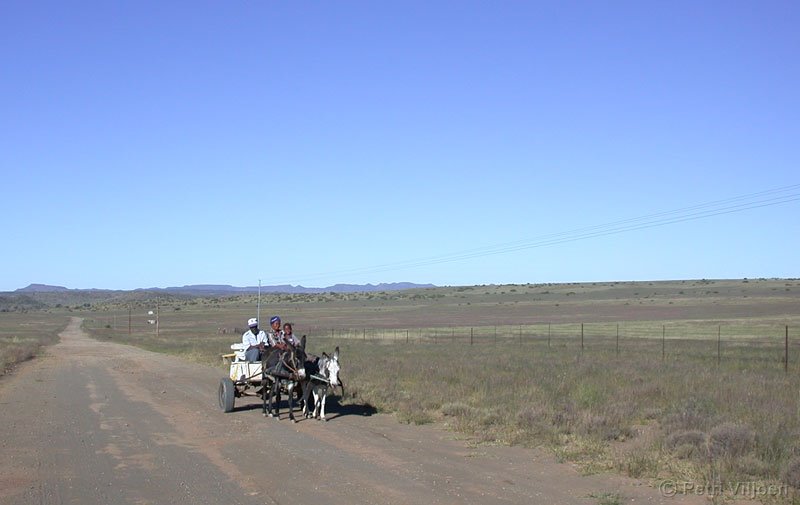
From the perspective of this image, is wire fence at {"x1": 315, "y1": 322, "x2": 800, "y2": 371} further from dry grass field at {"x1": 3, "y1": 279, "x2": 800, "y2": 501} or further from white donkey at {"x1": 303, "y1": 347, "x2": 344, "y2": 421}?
white donkey at {"x1": 303, "y1": 347, "x2": 344, "y2": 421}

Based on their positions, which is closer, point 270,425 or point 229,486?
point 229,486

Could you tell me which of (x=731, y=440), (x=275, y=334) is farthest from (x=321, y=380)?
(x=731, y=440)

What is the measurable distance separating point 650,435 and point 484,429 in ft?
9.54

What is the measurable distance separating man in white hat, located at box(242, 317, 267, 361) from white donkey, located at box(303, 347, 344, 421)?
177cm

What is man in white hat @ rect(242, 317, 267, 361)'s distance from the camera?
60.3 feet

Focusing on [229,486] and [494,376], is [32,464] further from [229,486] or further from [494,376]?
[494,376]

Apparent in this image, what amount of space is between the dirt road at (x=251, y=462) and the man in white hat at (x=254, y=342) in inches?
47.5

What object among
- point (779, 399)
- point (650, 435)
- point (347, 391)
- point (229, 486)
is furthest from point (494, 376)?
point (229, 486)

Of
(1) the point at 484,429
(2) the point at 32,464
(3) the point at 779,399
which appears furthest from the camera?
(3) the point at 779,399

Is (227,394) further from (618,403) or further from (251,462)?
(618,403)

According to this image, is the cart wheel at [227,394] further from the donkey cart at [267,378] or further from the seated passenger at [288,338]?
the seated passenger at [288,338]

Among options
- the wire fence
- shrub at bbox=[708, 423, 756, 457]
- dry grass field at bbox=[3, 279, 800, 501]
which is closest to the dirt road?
dry grass field at bbox=[3, 279, 800, 501]

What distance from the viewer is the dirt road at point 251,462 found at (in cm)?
987

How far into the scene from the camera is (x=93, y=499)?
9.66m
